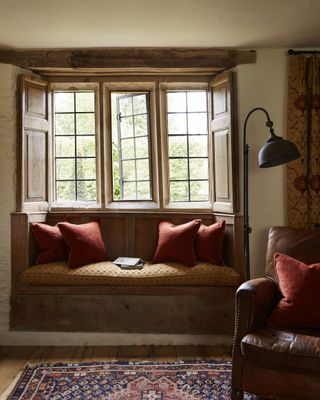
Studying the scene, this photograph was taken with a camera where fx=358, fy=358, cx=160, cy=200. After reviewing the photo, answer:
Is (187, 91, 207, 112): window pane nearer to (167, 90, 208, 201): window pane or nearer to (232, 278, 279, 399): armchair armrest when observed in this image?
(167, 90, 208, 201): window pane

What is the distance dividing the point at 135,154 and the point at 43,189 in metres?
1.01

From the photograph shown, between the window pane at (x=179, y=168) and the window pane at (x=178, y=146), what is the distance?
0.07 meters

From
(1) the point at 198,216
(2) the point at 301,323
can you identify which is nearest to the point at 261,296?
(2) the point at 301,323

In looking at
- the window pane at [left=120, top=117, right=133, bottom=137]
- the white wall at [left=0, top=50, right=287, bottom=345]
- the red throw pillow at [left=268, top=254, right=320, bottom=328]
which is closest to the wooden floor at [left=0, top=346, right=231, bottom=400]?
the white wall at [left=0, top=50, right=287, bottom=345]

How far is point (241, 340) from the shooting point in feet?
7.32

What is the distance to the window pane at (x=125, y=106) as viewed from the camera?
3814 mm

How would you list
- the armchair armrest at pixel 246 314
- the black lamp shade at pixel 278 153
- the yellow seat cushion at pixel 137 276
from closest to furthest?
the armchair armrest at pixel 246 314 < the black lamp shade at pixel 278 153 < the yellow seat cushion at pixel 137 276

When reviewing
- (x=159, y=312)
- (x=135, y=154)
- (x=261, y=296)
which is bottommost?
(x=159, y=312)

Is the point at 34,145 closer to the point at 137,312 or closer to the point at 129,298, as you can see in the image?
the point at 129,298

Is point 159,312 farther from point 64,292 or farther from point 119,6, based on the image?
point 119,6

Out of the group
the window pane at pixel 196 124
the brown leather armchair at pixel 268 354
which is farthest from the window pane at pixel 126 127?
the brown leather armchair at pixel 268 354

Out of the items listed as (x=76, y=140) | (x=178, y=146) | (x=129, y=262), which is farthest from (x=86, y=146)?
(x=129, y=262)

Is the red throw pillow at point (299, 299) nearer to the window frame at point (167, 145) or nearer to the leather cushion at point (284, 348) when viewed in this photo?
the leather cushion at point (284, 348)

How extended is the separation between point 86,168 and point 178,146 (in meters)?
1.01
